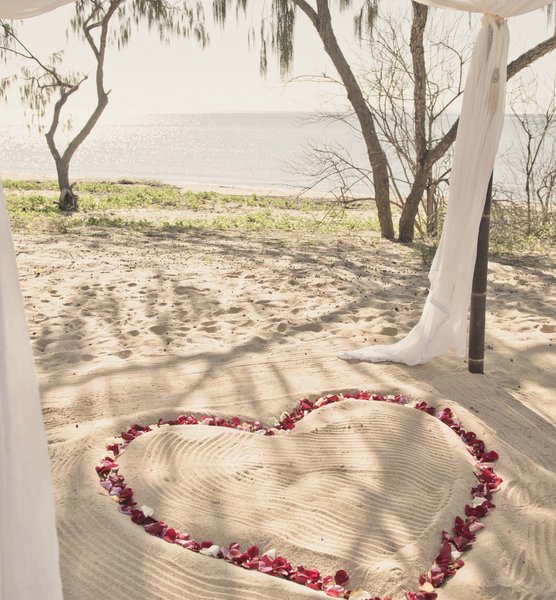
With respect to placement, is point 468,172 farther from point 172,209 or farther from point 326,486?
point 172,209

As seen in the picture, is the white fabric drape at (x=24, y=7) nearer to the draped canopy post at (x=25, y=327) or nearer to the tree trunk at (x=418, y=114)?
the draped canopy post at (x=25, y=327)

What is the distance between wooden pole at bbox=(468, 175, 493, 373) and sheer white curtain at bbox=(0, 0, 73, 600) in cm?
227

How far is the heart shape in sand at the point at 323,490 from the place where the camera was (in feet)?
6.68

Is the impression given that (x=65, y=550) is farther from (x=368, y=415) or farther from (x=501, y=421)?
(x=501, y=421)

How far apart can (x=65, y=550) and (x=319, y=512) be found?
779 mm

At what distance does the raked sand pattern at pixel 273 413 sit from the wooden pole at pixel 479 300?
0.30 feet

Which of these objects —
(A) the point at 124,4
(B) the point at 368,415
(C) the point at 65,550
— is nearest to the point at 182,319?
(B) the point at 368,415

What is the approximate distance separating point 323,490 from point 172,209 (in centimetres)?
772

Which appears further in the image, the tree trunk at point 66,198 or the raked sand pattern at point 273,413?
the tree trunk at point 66,198

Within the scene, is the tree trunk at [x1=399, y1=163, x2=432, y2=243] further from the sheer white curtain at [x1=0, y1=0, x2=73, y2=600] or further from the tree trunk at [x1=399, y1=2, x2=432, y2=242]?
the sheer white curtain at [x1=0, y1=0, x2=73, y2=600]

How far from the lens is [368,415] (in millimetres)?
2871

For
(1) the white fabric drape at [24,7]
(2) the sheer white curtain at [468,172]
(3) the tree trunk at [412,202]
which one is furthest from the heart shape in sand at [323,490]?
(3) the tree trunk at [412,202]

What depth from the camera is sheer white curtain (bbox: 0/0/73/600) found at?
1.50 m

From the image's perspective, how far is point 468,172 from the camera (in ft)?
10.2
